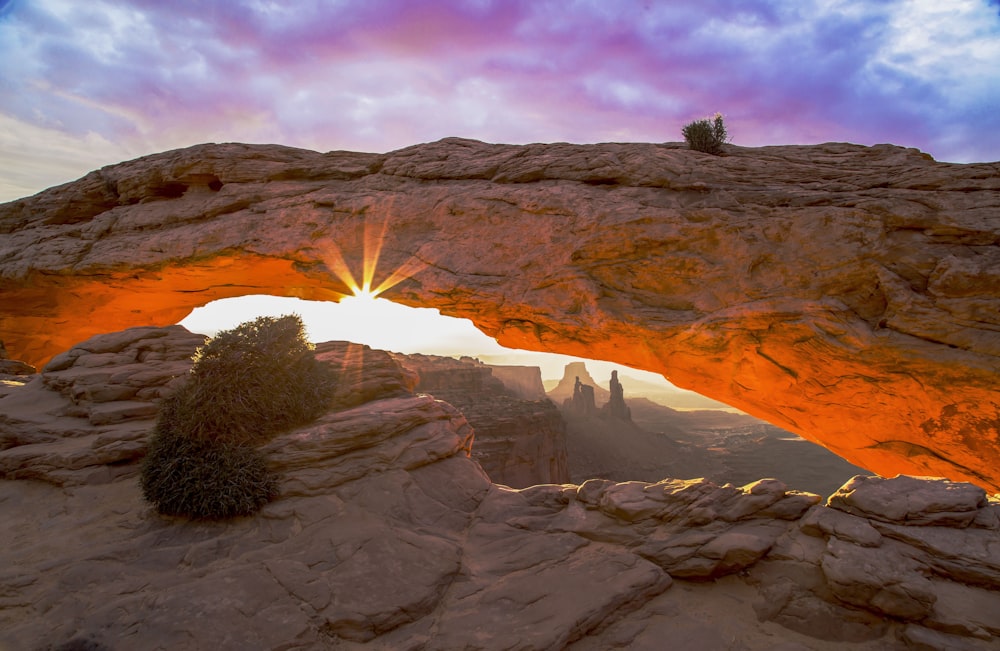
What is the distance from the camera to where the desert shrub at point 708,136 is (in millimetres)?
15352

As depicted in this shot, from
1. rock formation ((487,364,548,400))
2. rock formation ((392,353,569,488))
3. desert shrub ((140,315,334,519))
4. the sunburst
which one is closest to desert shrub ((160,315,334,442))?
desert shrub ((140,315,334,519))

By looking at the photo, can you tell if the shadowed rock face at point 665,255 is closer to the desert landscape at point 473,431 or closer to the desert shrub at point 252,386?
the desert landscape at point 473,431

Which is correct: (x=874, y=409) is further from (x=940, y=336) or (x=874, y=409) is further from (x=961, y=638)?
(x=961, y=638)

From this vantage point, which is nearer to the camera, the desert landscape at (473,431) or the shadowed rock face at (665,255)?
the desert landscape at (473,431)

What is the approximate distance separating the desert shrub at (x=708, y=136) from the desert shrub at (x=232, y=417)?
1414 centimetres

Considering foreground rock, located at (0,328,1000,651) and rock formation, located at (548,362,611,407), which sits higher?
foreground rock, located at (0,328,1000,651)

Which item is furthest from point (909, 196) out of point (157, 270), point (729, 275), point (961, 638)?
point (157, 270)

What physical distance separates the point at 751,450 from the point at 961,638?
75.3 meters

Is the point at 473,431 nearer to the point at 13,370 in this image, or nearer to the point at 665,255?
the point at 665,255

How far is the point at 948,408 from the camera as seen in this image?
441 inches

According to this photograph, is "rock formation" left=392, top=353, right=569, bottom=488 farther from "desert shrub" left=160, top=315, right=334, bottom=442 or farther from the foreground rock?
the foreground rock

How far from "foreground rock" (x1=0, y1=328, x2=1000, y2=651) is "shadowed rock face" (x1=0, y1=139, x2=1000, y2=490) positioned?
447cm

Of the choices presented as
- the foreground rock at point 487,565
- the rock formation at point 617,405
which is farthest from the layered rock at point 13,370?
the rock formation at point 617,405

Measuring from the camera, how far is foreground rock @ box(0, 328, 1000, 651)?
6.90m
